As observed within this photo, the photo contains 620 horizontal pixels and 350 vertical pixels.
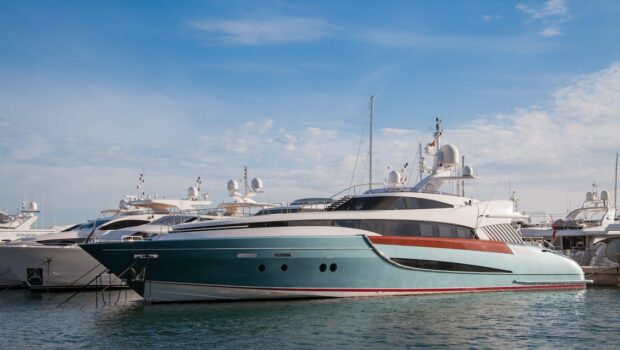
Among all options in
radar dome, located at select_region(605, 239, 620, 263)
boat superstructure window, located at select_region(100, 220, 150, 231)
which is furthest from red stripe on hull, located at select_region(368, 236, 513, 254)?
boat superstructure window, located at select_region(100, 220, 150, 231)

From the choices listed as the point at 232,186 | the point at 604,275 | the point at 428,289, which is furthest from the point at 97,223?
the point at 604,275

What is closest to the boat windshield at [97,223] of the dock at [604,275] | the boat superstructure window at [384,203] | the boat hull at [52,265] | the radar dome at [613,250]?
the boat hull at [52,265]

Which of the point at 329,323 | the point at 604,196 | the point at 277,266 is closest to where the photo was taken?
the point at 329,323

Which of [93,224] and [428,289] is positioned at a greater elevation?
[93,224]

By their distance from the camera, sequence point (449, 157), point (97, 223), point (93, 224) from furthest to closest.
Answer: point (93, 224) < point (97, 223) < point (449, 157)

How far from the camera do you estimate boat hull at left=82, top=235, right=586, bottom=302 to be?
2170cm

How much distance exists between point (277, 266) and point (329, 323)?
4.10 meters

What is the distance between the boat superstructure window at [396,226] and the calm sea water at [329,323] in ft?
7.73

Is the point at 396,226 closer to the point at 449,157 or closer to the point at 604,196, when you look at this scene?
the point at 449,157

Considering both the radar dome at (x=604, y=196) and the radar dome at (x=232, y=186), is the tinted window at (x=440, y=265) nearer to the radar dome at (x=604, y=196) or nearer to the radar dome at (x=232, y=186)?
the radar dome at (x=232, y=186)

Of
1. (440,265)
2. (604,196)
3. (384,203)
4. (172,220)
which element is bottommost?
(440,265)

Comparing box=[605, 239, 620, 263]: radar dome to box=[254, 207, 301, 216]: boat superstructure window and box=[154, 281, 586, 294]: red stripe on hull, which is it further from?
box=[254, 207, 301, 216]: boat superstructure window

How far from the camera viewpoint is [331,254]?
2216cm

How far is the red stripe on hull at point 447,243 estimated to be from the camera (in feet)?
75.0
